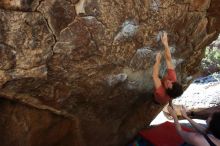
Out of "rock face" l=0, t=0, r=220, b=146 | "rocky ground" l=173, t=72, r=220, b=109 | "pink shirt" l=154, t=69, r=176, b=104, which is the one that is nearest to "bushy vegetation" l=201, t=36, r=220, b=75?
"rocky ground" l=173, t=72, r=220, b=109

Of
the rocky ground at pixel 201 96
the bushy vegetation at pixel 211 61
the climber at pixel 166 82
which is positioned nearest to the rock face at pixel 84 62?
the climber at pixel 166 82

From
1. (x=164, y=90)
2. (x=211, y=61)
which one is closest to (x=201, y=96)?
(x=211, y=61)

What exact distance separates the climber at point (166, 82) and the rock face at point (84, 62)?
0.08 metres

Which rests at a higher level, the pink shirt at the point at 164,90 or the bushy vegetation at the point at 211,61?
the pink shirt at the point at 164,90

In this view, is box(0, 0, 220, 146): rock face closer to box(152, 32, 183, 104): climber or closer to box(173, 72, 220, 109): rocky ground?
box(152, 32, 183, 104): climber

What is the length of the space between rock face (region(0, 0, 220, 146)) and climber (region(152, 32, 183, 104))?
3.3 inches

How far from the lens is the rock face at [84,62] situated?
3102mm

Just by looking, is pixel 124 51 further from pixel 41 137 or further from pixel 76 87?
pixel 41 137

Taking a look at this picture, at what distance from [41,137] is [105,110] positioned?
0.65m

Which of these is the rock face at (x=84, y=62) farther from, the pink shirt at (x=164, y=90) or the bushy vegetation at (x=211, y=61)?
the bushy vegetation at (x=211, y=61)

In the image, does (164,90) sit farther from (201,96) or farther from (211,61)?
(211,61)

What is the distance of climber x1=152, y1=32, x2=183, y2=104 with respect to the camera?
153 inches

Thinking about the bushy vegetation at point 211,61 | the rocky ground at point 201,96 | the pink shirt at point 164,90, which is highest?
the pink shirt at point 164,90

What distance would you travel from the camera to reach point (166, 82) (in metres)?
3.95
